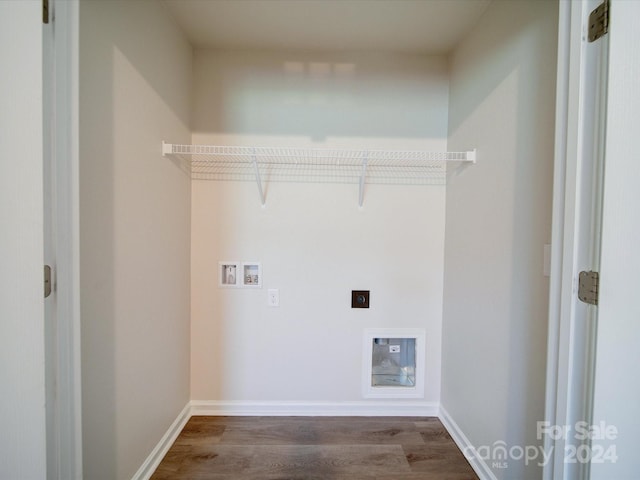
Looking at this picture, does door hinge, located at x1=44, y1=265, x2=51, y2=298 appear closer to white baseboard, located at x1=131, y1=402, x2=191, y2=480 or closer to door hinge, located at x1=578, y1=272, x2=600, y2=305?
white baseboard, located at x1=131, y1=402, x2=191, y2=480

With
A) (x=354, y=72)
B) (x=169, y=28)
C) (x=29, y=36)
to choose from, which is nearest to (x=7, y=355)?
(x=29, y=36)

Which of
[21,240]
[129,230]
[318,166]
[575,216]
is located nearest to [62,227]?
[21,240]

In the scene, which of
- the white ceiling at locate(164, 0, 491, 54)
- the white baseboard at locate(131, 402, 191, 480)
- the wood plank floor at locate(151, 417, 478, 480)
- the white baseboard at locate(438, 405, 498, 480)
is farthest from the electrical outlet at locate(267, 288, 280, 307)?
the white ceiling at locate(164, 0, 491, 54)

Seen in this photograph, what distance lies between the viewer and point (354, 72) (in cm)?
175

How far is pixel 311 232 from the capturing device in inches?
70.2

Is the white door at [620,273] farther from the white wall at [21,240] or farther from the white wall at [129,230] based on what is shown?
the white wall at [129,230]

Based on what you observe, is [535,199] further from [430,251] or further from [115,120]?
[115,120]

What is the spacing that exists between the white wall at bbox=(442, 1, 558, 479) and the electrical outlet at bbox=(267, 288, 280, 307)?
117 centimetres

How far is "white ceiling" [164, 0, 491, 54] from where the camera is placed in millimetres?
1396

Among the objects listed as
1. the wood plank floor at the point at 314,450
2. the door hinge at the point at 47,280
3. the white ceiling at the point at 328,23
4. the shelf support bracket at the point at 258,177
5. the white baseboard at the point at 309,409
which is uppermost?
the white ceiling at the point at 328,23

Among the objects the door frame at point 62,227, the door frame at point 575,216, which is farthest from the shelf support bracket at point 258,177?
the door frame at point 575,216

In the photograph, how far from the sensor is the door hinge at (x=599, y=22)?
0.70 meters

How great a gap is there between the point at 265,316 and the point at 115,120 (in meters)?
1.35

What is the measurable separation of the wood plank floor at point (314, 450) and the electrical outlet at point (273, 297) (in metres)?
0.78
